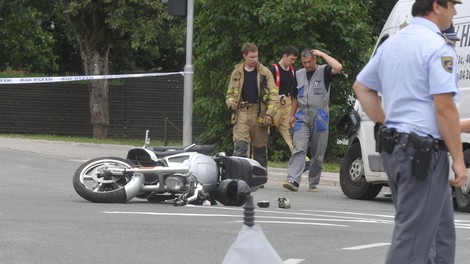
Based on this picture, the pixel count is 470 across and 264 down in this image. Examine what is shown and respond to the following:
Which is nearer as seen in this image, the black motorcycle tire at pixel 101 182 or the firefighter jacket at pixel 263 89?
the black motorcycle tire at pixel 101 182

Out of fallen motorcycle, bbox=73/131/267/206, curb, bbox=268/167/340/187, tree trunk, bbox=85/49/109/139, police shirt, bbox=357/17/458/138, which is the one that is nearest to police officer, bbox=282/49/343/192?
curb, bbox=268/167/340/187

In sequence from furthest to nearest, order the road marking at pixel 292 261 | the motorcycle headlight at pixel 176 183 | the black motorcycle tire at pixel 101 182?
the black motorcycle tire at pixel 101 182
the motorcycle headlight at pixel 176 183
the road marking at pixel 292 261

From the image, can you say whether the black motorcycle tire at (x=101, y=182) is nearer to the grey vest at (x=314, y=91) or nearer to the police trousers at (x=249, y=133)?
the police trousers at (x=249, y=133)

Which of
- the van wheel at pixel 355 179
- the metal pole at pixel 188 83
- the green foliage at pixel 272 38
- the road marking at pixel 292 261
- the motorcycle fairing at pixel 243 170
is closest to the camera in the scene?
the road marking at pixel 292 261

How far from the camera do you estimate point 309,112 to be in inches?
595

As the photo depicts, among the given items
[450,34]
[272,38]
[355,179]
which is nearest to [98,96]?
[272,38]

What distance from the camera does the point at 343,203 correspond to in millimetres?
14203

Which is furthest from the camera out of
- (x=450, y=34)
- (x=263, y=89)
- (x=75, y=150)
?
Result: (x=75, y=150)

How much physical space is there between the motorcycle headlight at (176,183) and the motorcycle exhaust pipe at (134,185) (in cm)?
27

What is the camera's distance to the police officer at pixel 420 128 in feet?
18.6


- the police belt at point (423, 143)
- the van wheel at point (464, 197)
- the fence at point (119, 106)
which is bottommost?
the fence at point (119, 106)

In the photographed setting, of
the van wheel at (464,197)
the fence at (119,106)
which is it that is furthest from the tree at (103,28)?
the van wheel at (464,197)

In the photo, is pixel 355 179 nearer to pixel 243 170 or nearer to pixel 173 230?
pixel 243 170

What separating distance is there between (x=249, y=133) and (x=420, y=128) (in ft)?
31.4
